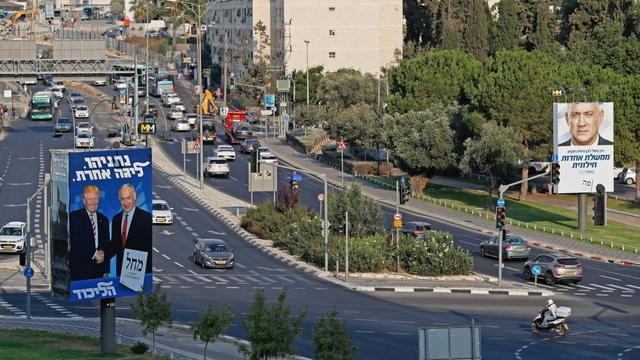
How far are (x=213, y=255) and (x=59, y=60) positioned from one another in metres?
58.3

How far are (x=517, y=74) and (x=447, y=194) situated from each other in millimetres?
10107

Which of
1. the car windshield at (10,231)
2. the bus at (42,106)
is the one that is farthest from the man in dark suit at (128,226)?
the bus at (42,106)

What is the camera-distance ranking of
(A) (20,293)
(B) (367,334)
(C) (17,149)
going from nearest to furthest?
1. (B) (367,334)
2. (A) (20,293)
3. (C) (17,149)

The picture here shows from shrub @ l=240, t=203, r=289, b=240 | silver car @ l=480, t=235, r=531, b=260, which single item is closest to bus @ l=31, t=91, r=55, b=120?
shrub @ l=240, t=203, r=289, b=240

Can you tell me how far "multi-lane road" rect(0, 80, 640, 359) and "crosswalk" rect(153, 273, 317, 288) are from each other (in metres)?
0.05

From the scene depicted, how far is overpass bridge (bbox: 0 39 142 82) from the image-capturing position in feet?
408

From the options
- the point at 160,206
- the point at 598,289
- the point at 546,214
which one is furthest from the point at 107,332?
the point at 546,214

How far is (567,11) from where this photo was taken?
165125 mm

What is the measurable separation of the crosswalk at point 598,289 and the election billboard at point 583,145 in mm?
18566

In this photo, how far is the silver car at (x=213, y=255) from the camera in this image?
→ 69875mm

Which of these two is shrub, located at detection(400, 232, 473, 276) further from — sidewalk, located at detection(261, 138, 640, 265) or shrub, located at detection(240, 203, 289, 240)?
shrub, located at detection(240, 203, 289, 240)

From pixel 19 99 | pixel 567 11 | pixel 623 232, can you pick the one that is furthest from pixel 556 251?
pixel 19 99

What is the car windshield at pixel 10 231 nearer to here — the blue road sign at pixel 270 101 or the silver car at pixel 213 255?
the silver car at pixel 213 255

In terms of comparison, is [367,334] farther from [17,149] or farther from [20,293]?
[17,149]
